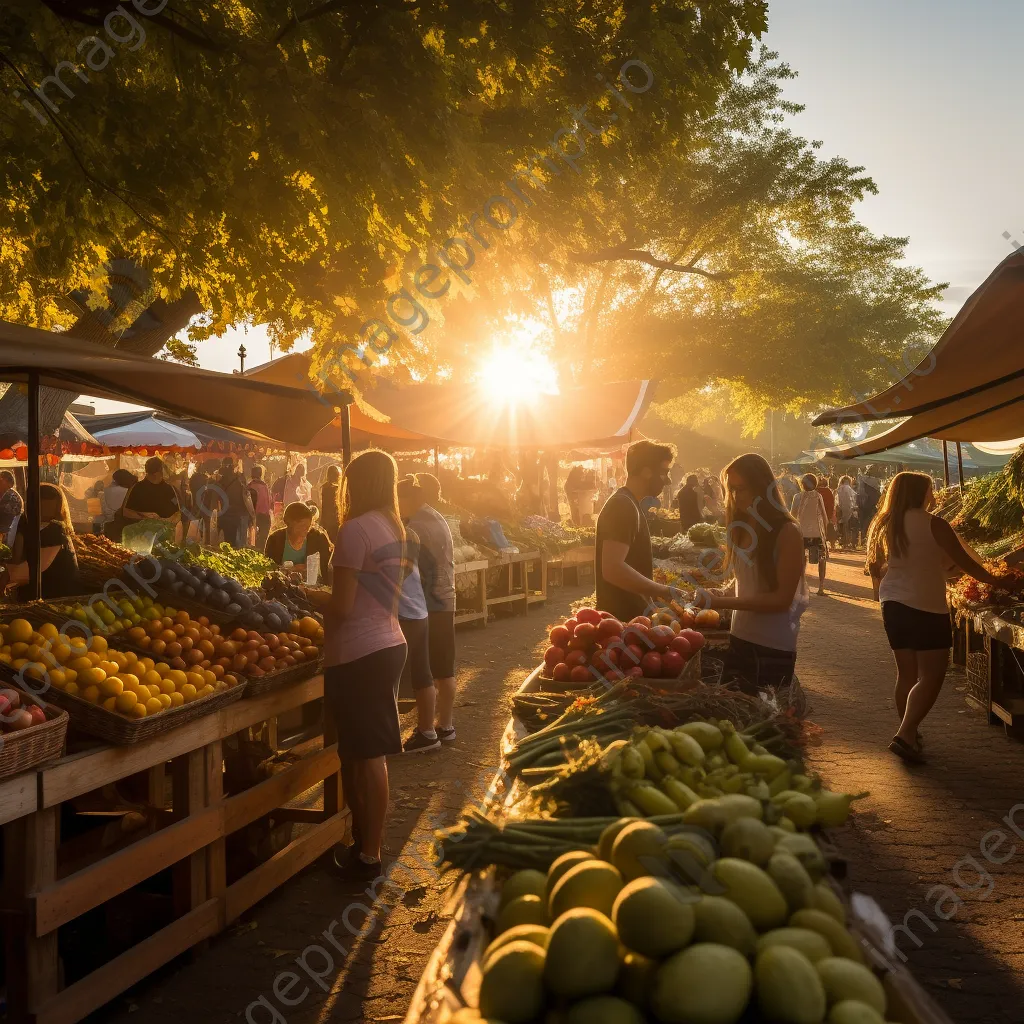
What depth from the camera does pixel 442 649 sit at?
742cm

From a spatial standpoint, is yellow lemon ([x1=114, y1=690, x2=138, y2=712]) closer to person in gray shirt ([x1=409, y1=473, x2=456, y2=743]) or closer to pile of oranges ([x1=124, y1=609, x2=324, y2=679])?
pile of oranges ([x1=124, y1=609, x2=324, y2=679])

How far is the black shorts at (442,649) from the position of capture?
739cm

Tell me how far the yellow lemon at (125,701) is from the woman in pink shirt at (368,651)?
1.04 meters

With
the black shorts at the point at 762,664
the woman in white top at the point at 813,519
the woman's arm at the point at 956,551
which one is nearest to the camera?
the black shorts at the point at 762,664

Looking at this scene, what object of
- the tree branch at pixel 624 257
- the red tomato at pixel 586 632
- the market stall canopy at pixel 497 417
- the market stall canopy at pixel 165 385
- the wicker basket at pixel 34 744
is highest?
the tree branch at pixel 624 257

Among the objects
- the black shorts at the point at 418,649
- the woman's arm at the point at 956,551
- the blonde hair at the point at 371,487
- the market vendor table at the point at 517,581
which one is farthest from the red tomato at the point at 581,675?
the market vendor table at the point at 517,581

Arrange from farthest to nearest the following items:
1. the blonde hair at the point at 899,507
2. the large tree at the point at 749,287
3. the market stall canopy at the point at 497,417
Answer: the large tree at the point at 749,287
the market stall canopy at the point at 497,417
the blonde hair at the point at 899,507

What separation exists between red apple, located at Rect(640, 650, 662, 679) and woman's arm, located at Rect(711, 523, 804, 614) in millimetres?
603

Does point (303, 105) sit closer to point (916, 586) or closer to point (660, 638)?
point (660, 638)

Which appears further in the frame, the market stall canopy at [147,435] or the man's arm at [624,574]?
the market stall canopy at [147,435]

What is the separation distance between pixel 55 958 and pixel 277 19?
434 centimetres

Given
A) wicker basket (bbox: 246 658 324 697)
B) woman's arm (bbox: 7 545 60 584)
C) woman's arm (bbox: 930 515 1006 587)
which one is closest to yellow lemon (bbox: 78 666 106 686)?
wicker basket (bbox: 246 658 324 697)

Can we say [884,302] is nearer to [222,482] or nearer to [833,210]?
[833,210]

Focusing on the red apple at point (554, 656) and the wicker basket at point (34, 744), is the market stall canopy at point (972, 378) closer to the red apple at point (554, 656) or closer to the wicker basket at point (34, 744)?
the red apple at point (554, 656)
